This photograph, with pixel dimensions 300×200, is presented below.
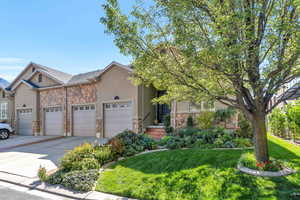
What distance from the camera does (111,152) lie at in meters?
6.73

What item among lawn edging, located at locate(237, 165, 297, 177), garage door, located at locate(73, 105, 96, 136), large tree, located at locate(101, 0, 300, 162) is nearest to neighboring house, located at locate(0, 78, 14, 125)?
garage door, located at locate(73, 105, 96, 136)

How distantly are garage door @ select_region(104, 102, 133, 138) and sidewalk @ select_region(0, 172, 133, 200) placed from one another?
23.5 ft

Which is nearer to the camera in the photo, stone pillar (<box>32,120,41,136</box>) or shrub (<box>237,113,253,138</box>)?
shrub (<box>237,113,253,138</box>)

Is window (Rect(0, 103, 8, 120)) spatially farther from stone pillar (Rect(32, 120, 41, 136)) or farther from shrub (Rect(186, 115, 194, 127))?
shrub (Rect(186, 115, 194, 127))

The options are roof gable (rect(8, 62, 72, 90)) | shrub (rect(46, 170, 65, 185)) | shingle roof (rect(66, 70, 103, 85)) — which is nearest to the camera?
shrub (rect(46, 170, 65, 185))

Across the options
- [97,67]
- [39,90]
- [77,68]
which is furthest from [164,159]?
[77,68]

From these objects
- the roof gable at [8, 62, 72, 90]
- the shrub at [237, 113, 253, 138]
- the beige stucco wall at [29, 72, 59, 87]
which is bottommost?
the shrub at [237, 113, 253, 138]

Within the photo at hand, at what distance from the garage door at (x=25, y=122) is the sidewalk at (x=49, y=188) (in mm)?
12895

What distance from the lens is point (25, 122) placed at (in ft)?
57.8

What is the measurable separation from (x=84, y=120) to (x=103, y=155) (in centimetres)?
904

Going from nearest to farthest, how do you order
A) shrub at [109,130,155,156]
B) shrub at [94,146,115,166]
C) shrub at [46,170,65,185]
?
shrub at [46,170,65,185] < shrub at [94,146,115,166] < shrub at [109,130,155,156]

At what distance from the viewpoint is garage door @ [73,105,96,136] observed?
14188 mm

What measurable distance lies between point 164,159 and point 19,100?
18525 millimetres

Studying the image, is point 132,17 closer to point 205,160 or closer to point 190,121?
point 205,160
